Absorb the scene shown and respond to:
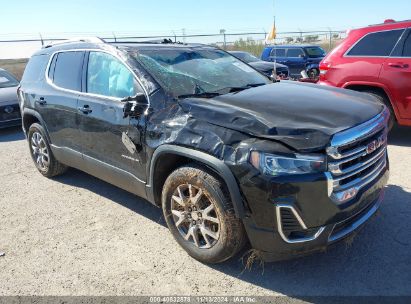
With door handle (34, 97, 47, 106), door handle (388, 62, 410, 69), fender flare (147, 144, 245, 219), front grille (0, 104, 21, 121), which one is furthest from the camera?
front grille (0, 104, 21, 121)

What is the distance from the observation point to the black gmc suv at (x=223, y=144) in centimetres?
260

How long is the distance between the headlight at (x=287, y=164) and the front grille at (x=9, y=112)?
26.1 feet

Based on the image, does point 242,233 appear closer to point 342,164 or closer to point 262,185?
point 262,185

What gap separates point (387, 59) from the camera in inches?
237

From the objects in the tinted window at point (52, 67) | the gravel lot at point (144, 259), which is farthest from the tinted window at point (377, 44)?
the tinted window at point (52, 67)

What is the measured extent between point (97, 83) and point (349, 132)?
8.55ft

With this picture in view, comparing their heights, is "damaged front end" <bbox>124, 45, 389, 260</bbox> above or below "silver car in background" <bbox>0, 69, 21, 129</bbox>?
above

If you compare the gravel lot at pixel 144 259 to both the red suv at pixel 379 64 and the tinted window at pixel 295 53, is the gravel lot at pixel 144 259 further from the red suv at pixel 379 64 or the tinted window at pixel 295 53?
the tinted window at pixel 295 53

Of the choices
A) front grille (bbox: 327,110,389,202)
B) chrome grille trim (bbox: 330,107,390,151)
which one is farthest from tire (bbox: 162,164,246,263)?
chrome grille trim (bbox: 330,107,390,151)

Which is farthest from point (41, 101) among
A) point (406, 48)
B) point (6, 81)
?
point (6, 81)

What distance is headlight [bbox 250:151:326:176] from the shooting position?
2.56m

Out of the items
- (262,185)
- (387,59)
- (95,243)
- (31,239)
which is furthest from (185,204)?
(387,59)

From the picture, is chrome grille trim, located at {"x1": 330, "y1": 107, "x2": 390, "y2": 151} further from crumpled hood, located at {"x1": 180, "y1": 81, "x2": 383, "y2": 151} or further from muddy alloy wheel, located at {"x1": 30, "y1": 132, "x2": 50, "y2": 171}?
muddy alloy wheel, located at {"x1": 30, "y1": 132, "x2": 50, "y2": 171}

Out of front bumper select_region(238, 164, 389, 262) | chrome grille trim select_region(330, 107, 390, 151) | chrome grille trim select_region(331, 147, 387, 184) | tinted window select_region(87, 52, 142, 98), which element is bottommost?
front bumper select_region(238, 164, 389, 262)
